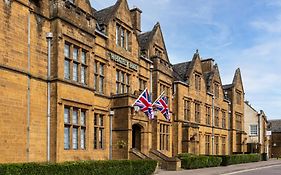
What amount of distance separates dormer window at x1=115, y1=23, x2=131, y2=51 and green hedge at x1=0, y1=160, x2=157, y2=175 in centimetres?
989

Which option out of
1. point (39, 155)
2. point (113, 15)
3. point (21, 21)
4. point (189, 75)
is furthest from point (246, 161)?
point (21, 21)

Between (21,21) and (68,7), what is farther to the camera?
(68,7)

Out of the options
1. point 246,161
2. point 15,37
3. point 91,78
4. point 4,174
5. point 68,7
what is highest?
point 68,7

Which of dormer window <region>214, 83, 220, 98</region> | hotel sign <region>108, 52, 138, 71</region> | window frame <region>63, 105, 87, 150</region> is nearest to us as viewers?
window frame <region>63, 105, 87, 150</region>

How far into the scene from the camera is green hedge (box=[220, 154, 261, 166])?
40281 mm

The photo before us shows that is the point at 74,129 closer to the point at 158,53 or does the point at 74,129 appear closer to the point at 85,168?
the point at 85,168

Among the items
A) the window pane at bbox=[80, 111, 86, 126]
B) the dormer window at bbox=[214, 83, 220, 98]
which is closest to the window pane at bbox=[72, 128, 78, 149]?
the window pane at bbox=[80, 111, 86, 126]

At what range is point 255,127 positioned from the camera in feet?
211

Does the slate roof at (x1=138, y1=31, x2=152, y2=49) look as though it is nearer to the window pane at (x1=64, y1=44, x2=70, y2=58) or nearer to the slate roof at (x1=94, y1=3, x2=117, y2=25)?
the slate roof at (x1=94, y1=3, x2=117, y2=25)

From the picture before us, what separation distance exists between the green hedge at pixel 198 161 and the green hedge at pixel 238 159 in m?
1.05

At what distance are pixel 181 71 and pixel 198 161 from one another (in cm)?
1298

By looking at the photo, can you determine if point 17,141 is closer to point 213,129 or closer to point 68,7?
point 68,7

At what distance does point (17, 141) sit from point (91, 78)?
7170 millimetres

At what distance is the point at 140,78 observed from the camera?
33.4 meters
